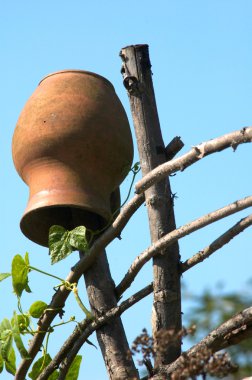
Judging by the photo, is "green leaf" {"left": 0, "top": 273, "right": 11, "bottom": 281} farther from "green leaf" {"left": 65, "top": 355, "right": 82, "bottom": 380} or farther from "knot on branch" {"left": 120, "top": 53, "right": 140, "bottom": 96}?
"knot on branch" {"left": 120, "top": 53, "right": 140, "bottom": 96}

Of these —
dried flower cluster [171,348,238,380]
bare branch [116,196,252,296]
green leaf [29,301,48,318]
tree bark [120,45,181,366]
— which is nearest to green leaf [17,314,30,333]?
green leaf [29,301,48,318]

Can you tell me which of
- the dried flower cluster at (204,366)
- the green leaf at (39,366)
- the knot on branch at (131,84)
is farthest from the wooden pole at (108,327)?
the dried flower cluster at (204,366)

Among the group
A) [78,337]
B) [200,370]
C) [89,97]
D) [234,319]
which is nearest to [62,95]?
[89,97]

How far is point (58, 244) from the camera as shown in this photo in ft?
6.45

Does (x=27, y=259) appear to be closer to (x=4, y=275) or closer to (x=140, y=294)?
(x=4, y=275)

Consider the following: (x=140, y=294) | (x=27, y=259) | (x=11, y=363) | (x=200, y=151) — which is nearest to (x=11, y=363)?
(x=11, y=363)

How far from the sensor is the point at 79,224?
2041 mm

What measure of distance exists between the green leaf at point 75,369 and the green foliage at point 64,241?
26cm

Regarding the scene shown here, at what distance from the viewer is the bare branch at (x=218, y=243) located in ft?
5.44

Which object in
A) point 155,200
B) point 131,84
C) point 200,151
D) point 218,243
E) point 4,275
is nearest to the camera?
point 200,151

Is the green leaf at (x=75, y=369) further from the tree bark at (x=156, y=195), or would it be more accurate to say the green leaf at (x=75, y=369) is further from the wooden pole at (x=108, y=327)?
the tree bark at (x=156, y=195)

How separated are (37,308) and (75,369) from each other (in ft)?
0.60

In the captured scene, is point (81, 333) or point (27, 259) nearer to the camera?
point (81, 333)

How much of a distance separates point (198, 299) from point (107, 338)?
209 millimetres
